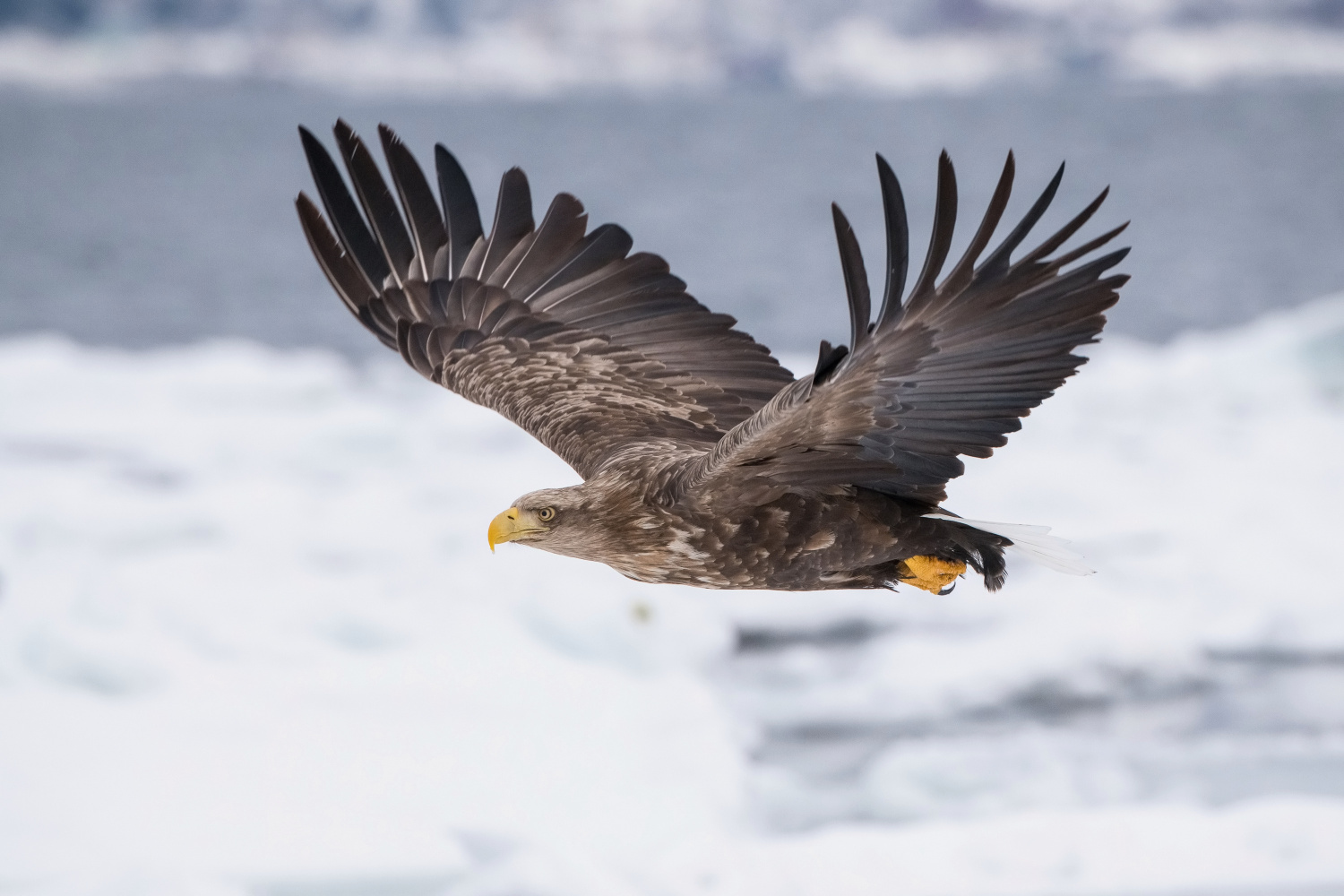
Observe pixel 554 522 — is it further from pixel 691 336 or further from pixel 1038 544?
pixel 691 336

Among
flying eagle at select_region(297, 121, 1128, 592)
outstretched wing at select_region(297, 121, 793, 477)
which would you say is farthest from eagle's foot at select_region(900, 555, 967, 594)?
outstretched wing at select_region(297, 121, 793, 477)

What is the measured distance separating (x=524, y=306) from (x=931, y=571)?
6.20 feet

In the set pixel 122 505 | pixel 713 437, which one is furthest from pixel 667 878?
pixel 122 505

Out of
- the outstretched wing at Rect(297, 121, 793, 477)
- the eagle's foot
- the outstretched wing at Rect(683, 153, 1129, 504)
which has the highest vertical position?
the outstretched wing at Rect(297, 121, 793, 477)

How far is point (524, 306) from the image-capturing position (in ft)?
17.8

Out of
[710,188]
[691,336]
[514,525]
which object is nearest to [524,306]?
[691,336]

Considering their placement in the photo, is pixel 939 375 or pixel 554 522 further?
pixel 554 522

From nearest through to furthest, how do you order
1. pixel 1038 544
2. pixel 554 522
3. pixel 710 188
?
pixel 554 522 → pixel 1038 544 → pixel 710 188

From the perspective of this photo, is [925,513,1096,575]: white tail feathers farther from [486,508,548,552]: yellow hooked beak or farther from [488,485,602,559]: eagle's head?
[486,508,548,552]: yellow hooked beak

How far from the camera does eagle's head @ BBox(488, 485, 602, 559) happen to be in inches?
155

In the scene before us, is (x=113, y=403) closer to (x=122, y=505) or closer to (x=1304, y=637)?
(x=122, y=505)

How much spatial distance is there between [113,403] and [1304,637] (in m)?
11.7

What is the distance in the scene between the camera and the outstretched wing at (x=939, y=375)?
3.51 metres

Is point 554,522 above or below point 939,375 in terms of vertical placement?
below
